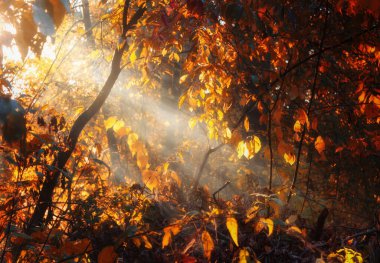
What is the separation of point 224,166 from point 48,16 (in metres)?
14.2

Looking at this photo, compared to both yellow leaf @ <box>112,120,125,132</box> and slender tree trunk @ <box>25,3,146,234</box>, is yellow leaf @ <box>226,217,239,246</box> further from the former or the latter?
slender tree trunk @ <box>25,3,146,234</box>

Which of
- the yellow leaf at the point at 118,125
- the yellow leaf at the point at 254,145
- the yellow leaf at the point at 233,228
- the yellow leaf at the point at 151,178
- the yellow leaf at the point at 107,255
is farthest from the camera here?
the yellow leaf at the point at 151,178

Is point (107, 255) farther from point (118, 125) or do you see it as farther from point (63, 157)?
point (63, 157)

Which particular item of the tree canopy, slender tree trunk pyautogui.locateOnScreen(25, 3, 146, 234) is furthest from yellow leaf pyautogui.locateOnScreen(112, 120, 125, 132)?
slender tree trunk pyautogui.locateOnScreen(25, 3, 146, 234)

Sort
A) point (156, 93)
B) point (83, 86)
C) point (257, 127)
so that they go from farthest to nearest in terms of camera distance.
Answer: point (83, 86) < point (156, 93) < point (257, 127)

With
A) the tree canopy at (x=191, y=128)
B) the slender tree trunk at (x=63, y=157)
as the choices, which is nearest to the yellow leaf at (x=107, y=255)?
the tree canopy at (x=191, y=128)

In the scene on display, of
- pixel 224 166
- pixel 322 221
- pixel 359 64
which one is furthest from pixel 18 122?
pixel 224 166

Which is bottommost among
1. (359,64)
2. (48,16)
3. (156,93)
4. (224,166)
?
(48,16)

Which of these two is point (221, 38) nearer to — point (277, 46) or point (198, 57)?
point (198, 57)

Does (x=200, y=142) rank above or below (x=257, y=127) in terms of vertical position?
above

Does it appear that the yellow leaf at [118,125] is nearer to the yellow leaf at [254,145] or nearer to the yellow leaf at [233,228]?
the yellow leaf at [254,145]

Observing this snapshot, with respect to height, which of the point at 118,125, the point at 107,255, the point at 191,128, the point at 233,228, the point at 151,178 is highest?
the point at 191,128

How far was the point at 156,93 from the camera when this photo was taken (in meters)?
11.0

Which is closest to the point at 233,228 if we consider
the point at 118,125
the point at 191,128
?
the point at 118,125
